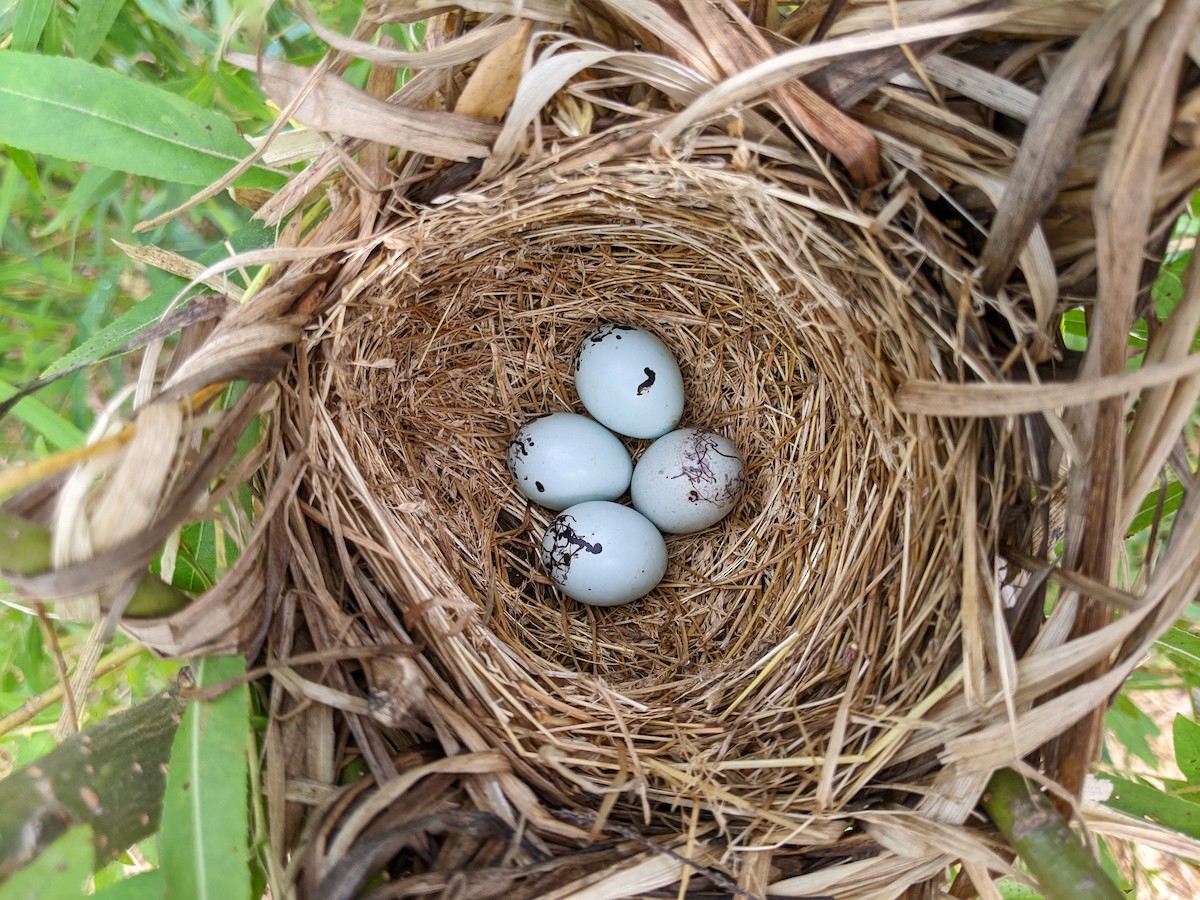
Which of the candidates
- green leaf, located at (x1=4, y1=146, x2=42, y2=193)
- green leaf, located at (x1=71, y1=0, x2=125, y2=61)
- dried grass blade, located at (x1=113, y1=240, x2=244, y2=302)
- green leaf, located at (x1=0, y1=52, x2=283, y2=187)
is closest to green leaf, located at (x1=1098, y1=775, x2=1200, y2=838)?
dried grass blade, located at (x1=113, y1=240, x2=244, y2=302)

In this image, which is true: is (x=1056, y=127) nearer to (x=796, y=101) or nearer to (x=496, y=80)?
(x=796, y=101)

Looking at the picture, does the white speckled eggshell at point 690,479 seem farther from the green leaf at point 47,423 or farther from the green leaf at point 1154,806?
the green leaf at point 47,423

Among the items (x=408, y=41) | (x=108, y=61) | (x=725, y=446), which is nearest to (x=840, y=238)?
(x=725, y=446)

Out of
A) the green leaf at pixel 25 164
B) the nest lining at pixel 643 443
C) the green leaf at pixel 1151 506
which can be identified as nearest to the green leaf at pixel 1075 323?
the green leaf at pixel 1151 506

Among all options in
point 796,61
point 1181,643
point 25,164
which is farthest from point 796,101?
point 25,164

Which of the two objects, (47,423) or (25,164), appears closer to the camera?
(47,423)

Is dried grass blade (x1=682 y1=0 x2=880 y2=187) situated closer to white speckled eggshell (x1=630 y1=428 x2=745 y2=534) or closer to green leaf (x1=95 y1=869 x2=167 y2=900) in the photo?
white speckled eggshell (x1=630 y1=428 x2=745 y2=534)
